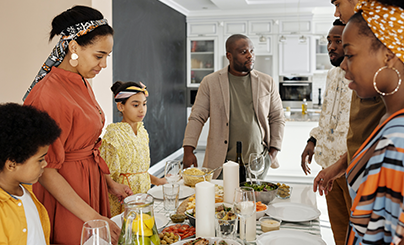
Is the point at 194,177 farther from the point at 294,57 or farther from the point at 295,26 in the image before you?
the point at 295,26

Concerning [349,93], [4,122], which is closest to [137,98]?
[4,122]

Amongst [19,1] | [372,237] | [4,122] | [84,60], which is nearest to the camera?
[372,237]

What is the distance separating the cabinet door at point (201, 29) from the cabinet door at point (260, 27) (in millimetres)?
820

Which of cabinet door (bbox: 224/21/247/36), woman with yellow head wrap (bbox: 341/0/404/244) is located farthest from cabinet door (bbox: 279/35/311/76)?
woman with yellow head wrap (bbox: 341/0/404/244)

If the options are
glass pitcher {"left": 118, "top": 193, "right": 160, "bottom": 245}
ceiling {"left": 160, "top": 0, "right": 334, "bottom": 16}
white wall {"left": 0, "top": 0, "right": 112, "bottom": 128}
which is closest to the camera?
glass pitcher {"left": 118, "top": 193, "right": 160, "bottom": 245}

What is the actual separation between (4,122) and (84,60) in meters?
0.42

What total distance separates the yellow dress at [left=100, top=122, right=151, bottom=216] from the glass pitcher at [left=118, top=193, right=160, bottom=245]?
3.35 ft

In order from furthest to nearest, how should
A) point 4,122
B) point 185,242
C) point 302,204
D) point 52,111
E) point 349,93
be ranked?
point 349,93 < point 302,204 < point 52,111 < point 185,242 < point 4,122

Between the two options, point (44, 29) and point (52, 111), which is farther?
point (44, 29)

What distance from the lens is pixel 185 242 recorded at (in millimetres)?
1099

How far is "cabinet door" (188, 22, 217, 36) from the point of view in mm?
7043

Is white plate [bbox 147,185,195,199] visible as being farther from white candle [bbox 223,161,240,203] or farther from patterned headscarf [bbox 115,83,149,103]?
patterned headscarf [bbox 115,83,149,103]

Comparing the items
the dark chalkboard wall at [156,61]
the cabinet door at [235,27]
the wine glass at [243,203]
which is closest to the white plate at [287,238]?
the wine glass at [243,203]

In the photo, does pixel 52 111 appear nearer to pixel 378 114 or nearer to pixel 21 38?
pixel 378 114
